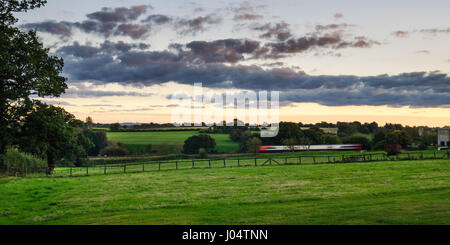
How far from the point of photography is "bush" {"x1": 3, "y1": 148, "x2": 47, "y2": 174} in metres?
48.0

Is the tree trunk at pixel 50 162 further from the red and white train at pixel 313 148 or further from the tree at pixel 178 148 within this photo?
the red and white train at pixel 313 148

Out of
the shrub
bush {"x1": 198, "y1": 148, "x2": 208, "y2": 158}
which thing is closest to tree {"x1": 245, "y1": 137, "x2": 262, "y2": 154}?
the shrub

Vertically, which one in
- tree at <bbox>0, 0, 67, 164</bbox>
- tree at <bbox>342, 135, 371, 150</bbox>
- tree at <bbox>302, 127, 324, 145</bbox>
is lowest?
tree at <bbox>342, 135, 371, 150</bbox>

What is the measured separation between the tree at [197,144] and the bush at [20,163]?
56971 millimetres

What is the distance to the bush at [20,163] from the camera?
157 ft

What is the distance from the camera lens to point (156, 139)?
129 metres

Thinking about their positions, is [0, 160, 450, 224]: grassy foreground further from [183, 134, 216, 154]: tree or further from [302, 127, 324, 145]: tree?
[302, 127, 324, 145]: tree

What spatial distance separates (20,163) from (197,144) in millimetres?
62818

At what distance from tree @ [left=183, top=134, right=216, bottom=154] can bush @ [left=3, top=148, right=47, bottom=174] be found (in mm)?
56971

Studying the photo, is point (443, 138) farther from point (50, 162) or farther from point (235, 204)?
point (235, 204)
